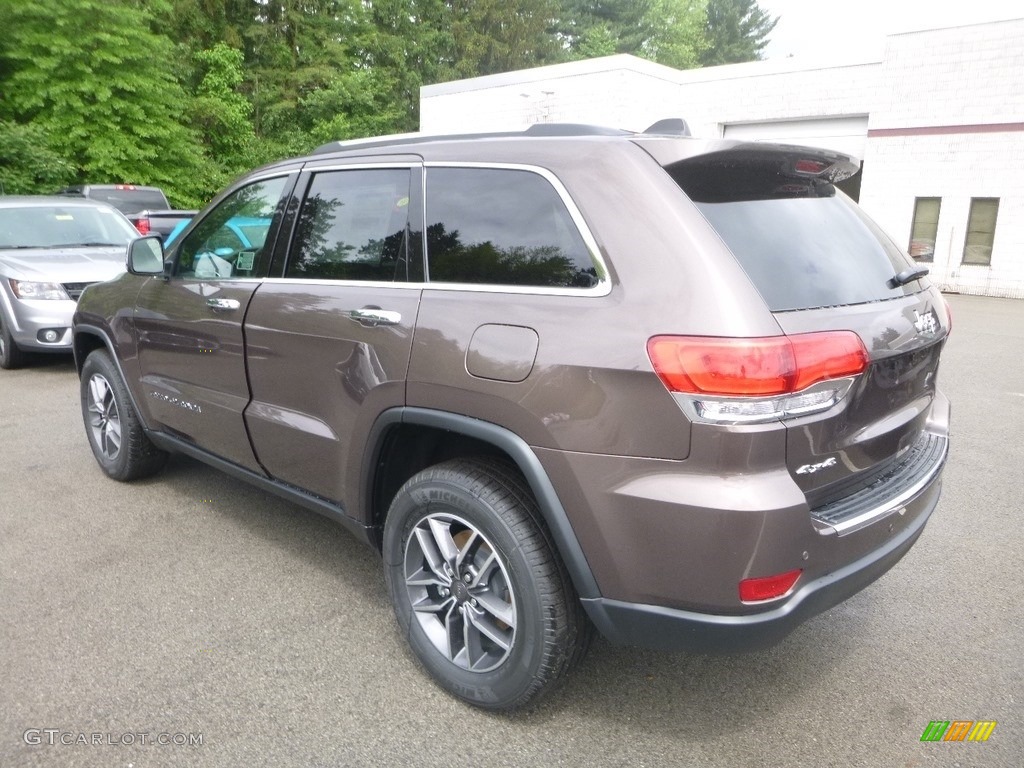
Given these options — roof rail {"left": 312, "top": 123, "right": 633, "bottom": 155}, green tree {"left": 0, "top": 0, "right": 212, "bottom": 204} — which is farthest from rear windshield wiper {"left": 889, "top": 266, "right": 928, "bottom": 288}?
green tree {"left": 0, "top": 0, "right": 212, "bottom": 204}

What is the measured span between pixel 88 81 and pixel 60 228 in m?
15.6

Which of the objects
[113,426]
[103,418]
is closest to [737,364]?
[113,426]

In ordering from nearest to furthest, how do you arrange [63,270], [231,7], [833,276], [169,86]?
[833,276] < [63,270] < [169,86] < [231,7]

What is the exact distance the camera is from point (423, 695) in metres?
2.75

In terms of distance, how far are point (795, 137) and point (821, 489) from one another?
21.6 m

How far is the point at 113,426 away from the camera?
471cm

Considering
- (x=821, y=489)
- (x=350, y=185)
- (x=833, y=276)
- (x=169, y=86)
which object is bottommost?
(x=821, y=489)

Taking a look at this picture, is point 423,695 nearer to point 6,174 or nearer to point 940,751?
point 940,751

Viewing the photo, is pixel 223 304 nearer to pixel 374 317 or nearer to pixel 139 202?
pixel 374 317

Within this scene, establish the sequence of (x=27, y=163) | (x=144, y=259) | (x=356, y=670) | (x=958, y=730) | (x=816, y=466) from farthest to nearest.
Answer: (x=27, y=163) → (x=144, y=259) → (x=356, y=670) → (x=958, y=730) → (x=816, y=466)

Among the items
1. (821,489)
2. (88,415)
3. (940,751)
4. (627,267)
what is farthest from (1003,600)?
(88,415)

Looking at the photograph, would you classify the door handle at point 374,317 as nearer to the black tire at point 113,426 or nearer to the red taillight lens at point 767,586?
the red taillight lens at point 767,586

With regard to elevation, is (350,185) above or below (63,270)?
above

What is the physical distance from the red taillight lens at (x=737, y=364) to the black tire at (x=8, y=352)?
7.64 metres
